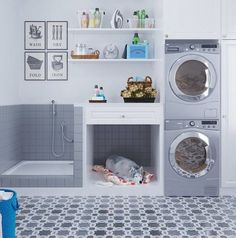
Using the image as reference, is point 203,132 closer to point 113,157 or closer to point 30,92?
point 113,157

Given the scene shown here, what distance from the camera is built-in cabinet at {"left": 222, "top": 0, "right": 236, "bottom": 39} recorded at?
3.42 metres

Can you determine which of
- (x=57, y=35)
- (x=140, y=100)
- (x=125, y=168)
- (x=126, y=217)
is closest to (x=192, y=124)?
(x=140, y=100)


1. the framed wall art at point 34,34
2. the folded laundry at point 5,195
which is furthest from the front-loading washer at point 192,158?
the framed wall art at point 34,34

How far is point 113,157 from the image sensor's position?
4.07m

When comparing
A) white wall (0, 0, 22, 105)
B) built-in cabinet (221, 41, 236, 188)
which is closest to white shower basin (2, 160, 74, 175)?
white wall (0, 0, 22, 105)

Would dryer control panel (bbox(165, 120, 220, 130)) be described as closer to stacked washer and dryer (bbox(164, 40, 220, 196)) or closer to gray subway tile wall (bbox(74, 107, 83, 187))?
stacked washer and dryer (bbox(164, 40, 220, 196))

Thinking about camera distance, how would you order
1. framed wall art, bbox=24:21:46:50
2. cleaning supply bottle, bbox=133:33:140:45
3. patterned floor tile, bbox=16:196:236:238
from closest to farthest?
patterned floor tile, bbox=16:196:236:238, cleaning supply bottle, bbox=133:33:140:45, framed wall art, bbox=24:21:46:50

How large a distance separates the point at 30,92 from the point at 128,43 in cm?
143

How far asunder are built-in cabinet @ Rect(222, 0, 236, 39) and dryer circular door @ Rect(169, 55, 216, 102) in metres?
0.36

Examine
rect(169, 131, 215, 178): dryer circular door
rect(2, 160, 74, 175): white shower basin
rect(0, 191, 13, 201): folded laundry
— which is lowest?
rect(2, 160, 74, 175): white shower basin

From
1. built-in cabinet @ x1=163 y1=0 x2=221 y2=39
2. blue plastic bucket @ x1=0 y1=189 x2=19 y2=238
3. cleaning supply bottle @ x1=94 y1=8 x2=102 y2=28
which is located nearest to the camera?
blue plastic bucket @ x1=0 y1=189 x2=19 y2=238

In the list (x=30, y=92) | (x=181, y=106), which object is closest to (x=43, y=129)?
(x=30, y=92)

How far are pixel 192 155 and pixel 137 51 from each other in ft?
4.60

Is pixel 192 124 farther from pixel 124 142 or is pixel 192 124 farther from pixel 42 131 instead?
pixel 42 131
